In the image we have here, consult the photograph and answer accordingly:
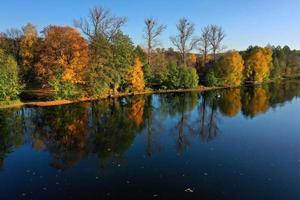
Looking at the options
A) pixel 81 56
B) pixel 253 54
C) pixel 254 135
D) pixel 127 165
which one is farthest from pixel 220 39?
pixel 127 165

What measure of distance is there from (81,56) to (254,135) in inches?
1116

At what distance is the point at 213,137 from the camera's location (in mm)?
20672

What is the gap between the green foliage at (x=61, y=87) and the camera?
128ft

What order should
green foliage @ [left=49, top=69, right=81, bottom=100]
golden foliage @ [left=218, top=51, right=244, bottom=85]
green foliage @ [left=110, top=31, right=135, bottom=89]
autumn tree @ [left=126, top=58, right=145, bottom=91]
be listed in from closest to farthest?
green foliage @ [left=49, top=69, right=81, bottom=100] < green foliage @ [left=110, top=31, right=135, bottom=89] < autumn tree @ [left=126, top=58, right=145, bottom=91] < golden foliage @ [left=218, top=51, right=244, bottom=85]

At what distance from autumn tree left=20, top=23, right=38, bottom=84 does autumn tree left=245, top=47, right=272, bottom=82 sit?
164 ft

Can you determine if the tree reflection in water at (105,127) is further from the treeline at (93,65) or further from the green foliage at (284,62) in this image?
the green foliage at (284,62)

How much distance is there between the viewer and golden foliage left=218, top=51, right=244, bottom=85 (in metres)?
63.3

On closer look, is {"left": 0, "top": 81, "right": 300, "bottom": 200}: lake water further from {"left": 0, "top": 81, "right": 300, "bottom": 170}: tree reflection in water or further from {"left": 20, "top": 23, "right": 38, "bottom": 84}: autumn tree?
{"left": 20, "top": 23, "right": 38, "bottom": 84}: autumn tree

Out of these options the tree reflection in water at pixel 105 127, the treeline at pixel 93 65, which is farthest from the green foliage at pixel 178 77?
the tree reflection in water at pixel 105 127

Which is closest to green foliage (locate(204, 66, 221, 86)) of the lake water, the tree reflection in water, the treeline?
the treeline

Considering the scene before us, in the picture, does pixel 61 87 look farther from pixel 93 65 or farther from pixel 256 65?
pixel 256 65

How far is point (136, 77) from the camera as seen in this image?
49875mm

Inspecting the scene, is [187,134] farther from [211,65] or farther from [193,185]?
[211,65]

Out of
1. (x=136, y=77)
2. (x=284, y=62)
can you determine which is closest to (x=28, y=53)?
(x=136, y=77)
